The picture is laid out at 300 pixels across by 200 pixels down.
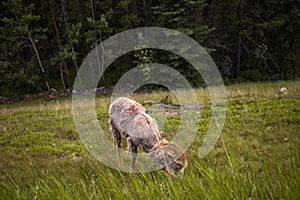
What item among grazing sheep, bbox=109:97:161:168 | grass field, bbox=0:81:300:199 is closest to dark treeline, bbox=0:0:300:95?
grass field, bbox=0:81:300:199

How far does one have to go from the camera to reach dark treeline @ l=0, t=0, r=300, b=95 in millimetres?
22078

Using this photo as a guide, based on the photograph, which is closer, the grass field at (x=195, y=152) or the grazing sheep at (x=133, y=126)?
the grass field at (x=195, y=152)

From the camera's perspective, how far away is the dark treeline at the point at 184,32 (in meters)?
22.1

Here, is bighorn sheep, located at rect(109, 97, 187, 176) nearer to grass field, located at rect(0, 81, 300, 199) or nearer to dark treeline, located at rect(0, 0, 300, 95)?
grass field, located at rect(0, 81, 300, 199)

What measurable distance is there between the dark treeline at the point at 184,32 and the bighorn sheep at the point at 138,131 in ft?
47.5

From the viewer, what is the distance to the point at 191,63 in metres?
21.0

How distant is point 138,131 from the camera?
517cm

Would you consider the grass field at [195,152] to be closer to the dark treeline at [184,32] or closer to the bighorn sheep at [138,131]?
the bighorn sheep at [138,131]

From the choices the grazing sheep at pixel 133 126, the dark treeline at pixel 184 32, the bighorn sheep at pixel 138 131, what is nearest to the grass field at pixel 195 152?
the bighorn sheep at pixel 138 131

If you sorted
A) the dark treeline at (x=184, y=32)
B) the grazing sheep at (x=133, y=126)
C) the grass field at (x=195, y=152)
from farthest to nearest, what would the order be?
the dark treeline at (x=184, y=32) → the grazing sheep at (x=133, y=126) → the grass field at (x=195, y=152)

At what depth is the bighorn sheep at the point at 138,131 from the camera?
13.1 feet

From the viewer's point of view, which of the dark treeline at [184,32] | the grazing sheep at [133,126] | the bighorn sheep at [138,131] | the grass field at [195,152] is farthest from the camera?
the dark treeline at [184,32]

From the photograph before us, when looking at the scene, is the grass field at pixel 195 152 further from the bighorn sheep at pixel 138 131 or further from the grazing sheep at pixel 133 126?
the grazing sheep at pixel 133 126

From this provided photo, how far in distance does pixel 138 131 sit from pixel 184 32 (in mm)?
17001
